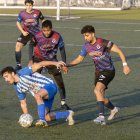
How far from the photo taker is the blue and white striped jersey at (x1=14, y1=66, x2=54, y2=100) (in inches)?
230

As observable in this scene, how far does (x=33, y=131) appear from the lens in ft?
19.2

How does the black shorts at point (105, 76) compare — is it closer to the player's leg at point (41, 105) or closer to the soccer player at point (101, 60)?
the soccer player at point (101, 60)

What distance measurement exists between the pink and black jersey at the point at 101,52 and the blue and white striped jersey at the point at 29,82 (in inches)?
40.3

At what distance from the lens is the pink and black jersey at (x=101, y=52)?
20.4 feet

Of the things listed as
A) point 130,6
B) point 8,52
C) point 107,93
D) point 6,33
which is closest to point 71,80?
point 107,93

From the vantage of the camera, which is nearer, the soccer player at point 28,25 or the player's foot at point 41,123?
the player's foot at point 41,123

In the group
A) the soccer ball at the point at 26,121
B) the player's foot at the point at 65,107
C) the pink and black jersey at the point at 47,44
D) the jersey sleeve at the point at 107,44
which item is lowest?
the player's foot at the point at 65,107

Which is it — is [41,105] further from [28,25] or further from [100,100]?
[28,25]

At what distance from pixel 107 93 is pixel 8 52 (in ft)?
22.1

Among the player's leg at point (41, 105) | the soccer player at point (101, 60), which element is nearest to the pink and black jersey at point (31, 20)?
the soccer player at point (101, 60)

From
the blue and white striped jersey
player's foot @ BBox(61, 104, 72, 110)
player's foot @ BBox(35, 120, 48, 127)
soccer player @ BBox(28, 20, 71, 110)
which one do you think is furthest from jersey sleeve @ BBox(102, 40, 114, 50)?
player's foot @ BBox(35, 120, 48, 127)

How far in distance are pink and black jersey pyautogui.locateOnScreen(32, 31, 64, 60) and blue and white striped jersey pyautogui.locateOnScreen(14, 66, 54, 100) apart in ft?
5.21

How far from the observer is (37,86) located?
598cm

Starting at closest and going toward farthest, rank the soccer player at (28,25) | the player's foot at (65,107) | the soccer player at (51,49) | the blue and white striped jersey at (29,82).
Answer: the blue and white striped jersey at (29,82)
the player's foot at (65,107)
the soccer player at (51,49)
the soccer player at (28,25)
